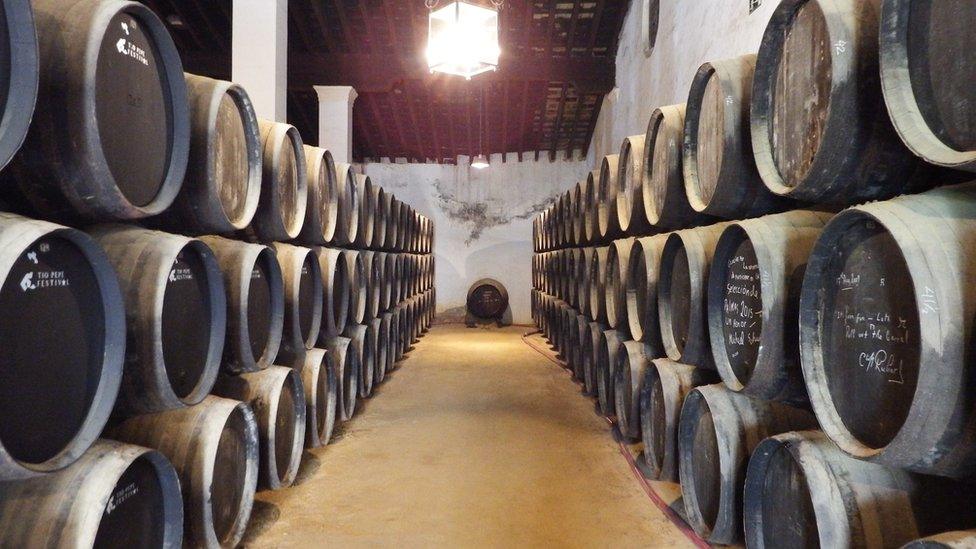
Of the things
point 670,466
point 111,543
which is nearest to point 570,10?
point 670,466

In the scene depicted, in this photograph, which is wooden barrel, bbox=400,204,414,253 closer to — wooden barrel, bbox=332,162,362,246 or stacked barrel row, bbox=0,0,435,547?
wooden barrel, bbox=332,162,362,246

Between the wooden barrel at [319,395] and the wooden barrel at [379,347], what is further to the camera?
the wooden barrel at [379,347]

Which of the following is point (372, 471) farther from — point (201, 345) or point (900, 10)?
point (900, 10)

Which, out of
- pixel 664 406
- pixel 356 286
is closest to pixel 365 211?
pixel 356 286

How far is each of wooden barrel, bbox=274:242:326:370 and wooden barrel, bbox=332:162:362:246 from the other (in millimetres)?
836

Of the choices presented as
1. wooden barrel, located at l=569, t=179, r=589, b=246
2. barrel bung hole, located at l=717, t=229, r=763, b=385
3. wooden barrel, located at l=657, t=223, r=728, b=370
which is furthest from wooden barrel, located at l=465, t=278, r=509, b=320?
barrel bung hole, located at l=717, t=229, r=763, b=385

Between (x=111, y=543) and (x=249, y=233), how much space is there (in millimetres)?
1946

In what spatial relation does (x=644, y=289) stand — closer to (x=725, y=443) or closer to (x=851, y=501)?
(x=725, y=443)

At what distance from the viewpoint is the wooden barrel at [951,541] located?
1050 millimetres

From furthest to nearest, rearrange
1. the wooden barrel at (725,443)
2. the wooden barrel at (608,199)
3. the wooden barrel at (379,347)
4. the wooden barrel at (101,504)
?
the wooden barrel at (379,347)
the wooden barrel at (608,199)
the wooden barrel at (725,443)
the wooden barrel at (101,504)

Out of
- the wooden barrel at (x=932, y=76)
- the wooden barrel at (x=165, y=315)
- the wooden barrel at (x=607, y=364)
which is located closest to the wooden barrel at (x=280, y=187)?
the wooden barrel at (x=165, y=315)

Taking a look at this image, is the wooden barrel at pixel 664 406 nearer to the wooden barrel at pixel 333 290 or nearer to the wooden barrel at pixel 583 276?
the wooden barrel at pixel 583 276

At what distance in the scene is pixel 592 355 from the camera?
211 inches

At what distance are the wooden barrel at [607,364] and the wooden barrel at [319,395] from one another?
2061mm
